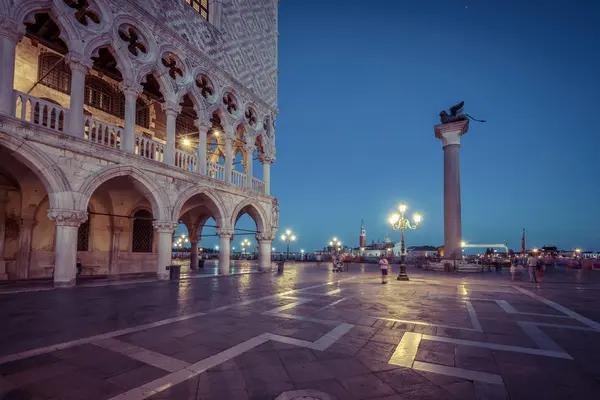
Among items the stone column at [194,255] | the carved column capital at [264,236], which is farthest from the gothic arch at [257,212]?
the stone column at [194,255]

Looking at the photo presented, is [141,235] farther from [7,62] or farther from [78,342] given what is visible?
[78,342]

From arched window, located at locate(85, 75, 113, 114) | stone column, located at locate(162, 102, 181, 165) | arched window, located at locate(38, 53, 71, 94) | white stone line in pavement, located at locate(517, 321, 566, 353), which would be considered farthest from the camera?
arched window, located at locate(85, 75, 113, 114)

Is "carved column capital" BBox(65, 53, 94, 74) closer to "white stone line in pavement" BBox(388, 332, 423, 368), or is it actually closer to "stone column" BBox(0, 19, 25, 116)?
"stone column" BBox(0, 19, 25, 116)

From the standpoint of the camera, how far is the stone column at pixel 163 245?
14.0m

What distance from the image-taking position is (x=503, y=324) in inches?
253

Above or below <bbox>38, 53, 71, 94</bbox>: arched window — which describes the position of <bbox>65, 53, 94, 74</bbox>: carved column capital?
below

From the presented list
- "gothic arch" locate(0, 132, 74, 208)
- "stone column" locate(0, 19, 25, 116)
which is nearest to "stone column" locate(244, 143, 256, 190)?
"gothic arch" locate(0, 132, 74, 208)

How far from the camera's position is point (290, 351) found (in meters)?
4.54

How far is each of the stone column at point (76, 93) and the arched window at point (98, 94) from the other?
13.5 feet

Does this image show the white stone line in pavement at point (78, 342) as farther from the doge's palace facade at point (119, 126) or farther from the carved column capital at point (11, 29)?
the carved column capital at point (11, 29)

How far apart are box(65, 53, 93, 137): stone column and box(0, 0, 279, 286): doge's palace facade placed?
0.13 feet

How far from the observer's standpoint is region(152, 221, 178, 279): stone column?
13953 millimetres

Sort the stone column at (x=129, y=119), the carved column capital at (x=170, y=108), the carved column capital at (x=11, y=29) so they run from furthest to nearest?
1. the carved column capital at (x=170, y=108)
2. the stone column at (x=129, y=119)
3. the carved column capital at (x=11, y=29)

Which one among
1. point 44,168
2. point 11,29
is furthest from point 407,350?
point 11,29
